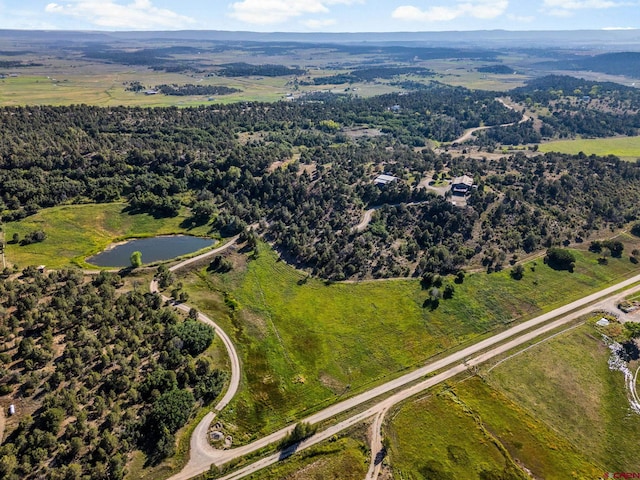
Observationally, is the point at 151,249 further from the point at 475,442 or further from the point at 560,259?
the point at 560,259

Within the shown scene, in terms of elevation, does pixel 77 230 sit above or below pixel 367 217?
below

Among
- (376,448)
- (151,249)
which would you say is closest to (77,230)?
(151,249)

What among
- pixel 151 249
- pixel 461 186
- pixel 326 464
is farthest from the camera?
pixel 461 186

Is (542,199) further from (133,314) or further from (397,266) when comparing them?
(133,314)

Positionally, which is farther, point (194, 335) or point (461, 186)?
point (461, 186)

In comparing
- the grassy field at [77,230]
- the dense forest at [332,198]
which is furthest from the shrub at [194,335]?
the grassy field at [77,230]

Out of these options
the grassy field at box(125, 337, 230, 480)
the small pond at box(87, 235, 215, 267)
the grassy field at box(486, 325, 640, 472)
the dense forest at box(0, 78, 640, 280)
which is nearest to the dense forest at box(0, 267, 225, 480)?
the grassy field at box(125, 337, 230, 480)
